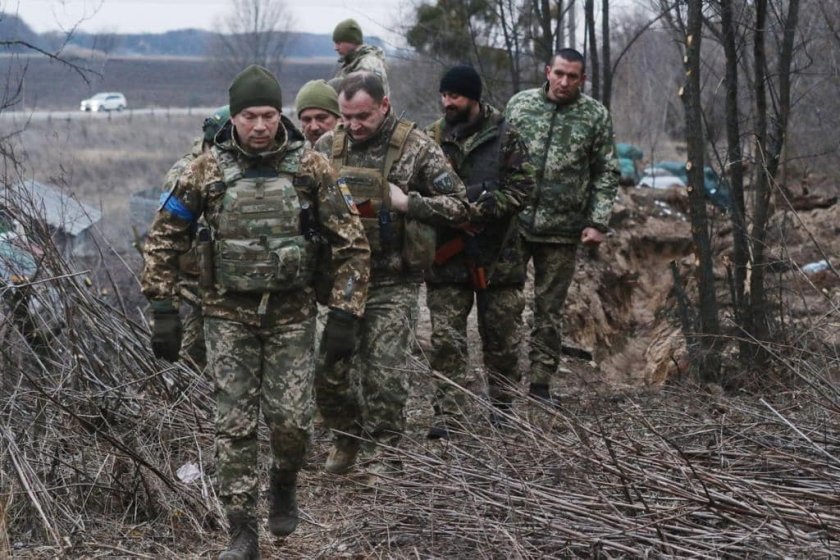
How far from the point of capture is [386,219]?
5762 mm

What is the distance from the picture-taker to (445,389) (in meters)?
6.48

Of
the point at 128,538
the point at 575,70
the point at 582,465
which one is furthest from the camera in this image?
the point at 575,70

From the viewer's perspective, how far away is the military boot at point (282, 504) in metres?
5.04

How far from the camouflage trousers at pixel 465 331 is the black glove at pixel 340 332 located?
55.3 inches

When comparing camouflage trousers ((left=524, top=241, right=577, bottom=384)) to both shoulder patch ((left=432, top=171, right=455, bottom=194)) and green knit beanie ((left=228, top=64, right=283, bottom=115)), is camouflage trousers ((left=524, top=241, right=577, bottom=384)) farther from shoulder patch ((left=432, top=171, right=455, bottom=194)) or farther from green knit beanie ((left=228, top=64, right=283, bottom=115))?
green knit beanie ((left=228, top=64, right=283, bottom=115))

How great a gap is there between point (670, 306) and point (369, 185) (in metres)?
6.56

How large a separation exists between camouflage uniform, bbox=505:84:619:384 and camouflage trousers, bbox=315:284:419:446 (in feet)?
4.84

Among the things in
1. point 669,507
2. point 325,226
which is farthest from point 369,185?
point 669,507

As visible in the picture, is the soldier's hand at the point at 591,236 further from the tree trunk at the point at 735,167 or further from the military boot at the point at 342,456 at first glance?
the military boot at the point at 342,456

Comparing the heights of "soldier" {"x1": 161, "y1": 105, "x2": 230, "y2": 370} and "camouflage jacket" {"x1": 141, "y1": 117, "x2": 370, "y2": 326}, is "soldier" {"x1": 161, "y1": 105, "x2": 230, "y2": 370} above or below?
below

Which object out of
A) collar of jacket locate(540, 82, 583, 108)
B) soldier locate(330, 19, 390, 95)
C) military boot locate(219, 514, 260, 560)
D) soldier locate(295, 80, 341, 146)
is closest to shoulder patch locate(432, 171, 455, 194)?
soldier locate(295, 80, 341, 146)

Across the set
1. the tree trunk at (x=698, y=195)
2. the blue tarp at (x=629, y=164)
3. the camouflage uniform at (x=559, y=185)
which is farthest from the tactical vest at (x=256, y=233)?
the blue tarp at (x=629, y=164)

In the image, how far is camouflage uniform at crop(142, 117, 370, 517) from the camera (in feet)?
15.5

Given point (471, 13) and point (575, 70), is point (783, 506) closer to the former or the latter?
point (575, 70)
